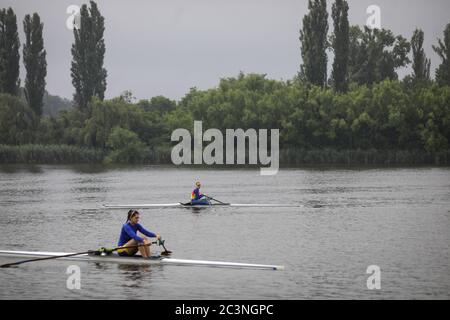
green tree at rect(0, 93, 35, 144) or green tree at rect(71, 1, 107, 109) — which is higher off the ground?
green tree at rect(71, 1, 107, 109)

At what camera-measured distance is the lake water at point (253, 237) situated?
2381 cm

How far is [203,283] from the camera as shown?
2431 centimetres

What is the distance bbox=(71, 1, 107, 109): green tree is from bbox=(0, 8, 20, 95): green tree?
7.62 metres

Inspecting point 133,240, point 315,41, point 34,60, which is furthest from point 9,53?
point 133,240

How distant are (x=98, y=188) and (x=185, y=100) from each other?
231 feet

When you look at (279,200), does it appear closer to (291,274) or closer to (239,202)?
(239,202)

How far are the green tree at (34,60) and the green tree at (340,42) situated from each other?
1547 inches

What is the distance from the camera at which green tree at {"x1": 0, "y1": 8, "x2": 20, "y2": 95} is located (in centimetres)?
10544

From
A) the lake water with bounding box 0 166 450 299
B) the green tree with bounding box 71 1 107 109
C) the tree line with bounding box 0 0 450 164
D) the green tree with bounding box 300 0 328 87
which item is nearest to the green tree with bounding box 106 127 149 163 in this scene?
the tree line with bounding box 0 0 450 164

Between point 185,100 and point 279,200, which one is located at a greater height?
point 185,100

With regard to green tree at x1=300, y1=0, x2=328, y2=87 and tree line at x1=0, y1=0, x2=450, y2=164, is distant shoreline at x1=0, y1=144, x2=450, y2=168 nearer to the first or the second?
tree line at x1=0, y1=0, x2=450, y2=164

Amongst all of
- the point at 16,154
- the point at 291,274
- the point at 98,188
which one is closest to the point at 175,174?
the point at 98,188

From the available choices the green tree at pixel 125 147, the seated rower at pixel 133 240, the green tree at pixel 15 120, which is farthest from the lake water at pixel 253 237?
the green tree at pixel 125 147

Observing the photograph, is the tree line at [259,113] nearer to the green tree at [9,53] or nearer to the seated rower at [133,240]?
the green tree at [9,53]
